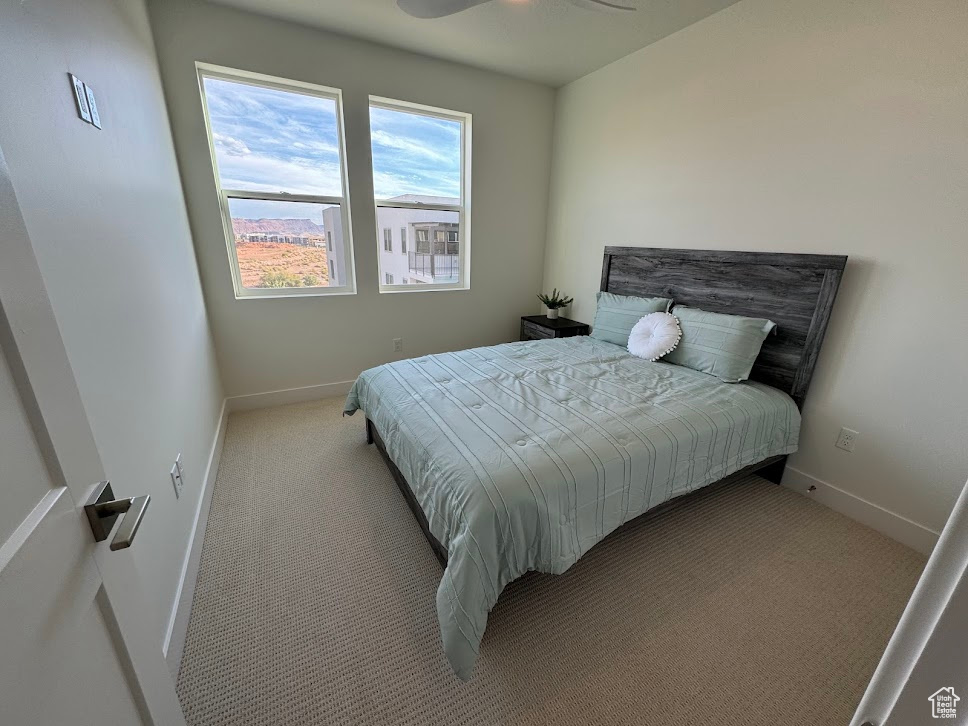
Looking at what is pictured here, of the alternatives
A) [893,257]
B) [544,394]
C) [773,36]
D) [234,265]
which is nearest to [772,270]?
[893,257]

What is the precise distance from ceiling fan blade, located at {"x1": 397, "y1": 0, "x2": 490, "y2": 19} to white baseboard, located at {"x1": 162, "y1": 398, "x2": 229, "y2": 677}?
2.49 meters

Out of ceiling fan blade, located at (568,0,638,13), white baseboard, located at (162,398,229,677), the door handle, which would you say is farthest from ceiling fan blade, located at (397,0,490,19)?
white baseboard, located at (162,398,229,677)

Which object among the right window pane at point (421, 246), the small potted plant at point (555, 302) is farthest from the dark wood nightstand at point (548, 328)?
the right window pane at point (421, 246)

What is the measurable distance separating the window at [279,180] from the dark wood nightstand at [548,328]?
5.47 feet

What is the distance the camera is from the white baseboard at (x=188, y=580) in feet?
4.11

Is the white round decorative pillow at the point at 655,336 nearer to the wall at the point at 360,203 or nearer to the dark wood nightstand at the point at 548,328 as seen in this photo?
the dark wood nightstand at the point at 548,328

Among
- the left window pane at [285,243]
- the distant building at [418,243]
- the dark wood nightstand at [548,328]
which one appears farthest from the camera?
the dark wood nightstand at [548,328]

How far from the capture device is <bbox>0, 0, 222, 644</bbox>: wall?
915 millimetres

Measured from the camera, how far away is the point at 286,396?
3.22 meters

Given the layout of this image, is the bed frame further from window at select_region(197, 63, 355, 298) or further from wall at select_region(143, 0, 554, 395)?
window at select_region(197, 63, 355, 298)

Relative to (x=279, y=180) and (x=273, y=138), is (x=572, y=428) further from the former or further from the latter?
(x=273, y=138)

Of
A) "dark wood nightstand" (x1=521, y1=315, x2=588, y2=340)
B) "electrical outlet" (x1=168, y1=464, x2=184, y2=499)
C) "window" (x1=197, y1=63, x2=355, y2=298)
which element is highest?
"window" (x1=197, y1=63, x2=355, y2=298)

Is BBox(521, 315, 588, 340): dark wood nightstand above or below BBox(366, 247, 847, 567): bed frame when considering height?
below

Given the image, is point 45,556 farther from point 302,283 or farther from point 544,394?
point 302,283
